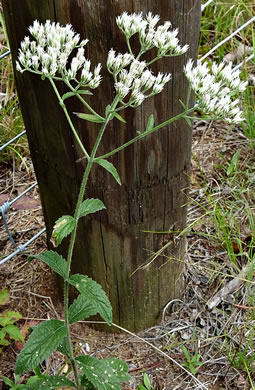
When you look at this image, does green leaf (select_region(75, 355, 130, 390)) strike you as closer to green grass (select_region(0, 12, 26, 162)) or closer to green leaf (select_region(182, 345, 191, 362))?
green leaf (select_region(182, 345, 191, 362))

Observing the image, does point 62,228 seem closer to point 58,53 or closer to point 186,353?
point 58,53

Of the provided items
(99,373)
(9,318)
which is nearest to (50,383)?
(99,373)

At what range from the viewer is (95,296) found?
62.7 inches

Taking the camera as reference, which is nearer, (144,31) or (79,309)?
(144,31)

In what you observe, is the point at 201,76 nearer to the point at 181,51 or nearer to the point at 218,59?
the point at 181,51

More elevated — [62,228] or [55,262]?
[62,228]

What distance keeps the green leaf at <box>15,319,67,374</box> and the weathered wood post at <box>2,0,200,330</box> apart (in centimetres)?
52

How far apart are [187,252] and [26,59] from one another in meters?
1.60

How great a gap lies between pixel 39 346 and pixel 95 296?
0.94 ft

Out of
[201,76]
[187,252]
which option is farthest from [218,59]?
[201,76]

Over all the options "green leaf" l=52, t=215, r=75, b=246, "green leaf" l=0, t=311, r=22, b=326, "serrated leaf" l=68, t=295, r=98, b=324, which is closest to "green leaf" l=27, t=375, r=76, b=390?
"serrated leaf" l=68, t=295, r=98, b=324

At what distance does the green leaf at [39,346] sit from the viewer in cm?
168

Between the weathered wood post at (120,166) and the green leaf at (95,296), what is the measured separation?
0.46m

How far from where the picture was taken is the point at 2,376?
2.30 metres
